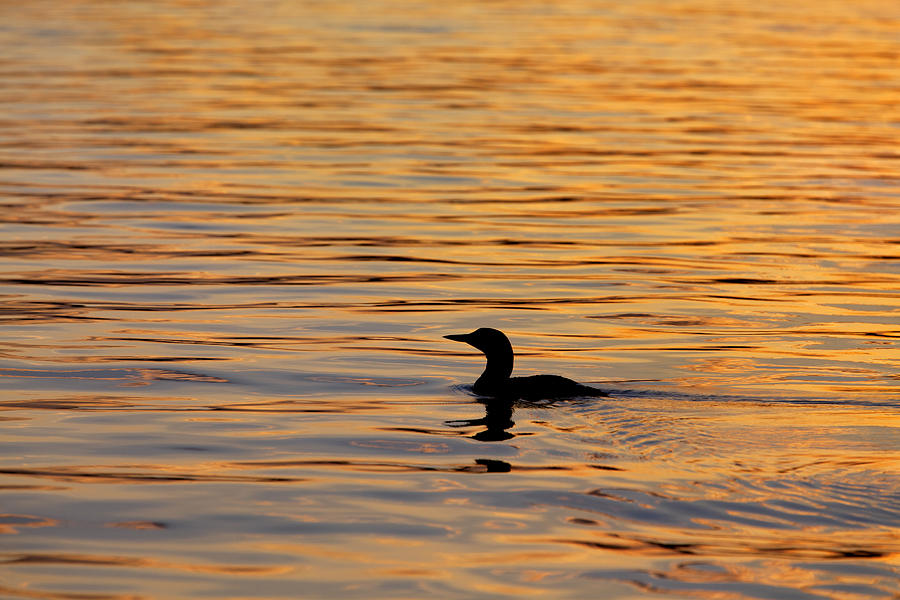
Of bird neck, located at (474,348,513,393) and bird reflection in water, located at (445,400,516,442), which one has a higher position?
bird neck, located at (474,348,513,393)

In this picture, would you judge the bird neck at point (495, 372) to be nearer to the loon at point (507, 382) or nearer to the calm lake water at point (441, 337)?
the loon at point (507, 382)

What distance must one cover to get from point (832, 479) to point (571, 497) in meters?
1.77

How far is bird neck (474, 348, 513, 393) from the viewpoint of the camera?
13555 mm

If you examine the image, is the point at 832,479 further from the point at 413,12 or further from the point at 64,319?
the point at 413,12

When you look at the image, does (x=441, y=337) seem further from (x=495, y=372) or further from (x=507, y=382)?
(x=507, y=382)

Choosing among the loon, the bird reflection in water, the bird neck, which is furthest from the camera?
the bird neck

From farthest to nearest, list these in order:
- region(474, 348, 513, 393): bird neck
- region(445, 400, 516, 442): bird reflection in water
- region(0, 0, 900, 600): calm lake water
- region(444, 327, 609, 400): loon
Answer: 1. region(474, 348, 513, 393): bird neck
2. region(444, 327, 609, 400): loon
3. region(445, 400, 516, 442): bird reflection in water
4. region(0, 0, 900, 600): calm lake water

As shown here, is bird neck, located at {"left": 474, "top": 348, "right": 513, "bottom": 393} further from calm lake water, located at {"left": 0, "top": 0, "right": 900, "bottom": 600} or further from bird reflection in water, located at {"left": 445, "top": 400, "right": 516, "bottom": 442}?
calm lake water, located at {"left": 0, "top": 0, "right": 900, "bottom": 600}

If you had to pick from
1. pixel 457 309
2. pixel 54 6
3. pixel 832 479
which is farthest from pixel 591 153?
pixel 54 6

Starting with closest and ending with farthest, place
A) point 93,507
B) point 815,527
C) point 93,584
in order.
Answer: point 93,584, point 815,527, point 93,507

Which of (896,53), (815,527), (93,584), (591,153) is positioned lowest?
(93,584)

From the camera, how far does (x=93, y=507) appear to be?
408 inches

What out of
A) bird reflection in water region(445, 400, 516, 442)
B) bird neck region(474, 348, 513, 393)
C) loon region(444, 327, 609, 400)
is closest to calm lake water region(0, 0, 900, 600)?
bird reflection in water region(445, 400, 516, 442)

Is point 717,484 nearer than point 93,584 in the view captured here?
No
